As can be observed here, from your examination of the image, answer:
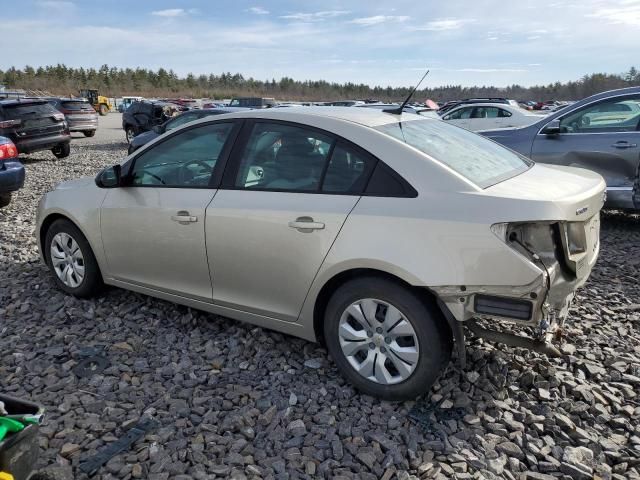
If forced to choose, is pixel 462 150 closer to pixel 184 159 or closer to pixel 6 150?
pixel 184 159

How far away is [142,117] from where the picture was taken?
62.2ft

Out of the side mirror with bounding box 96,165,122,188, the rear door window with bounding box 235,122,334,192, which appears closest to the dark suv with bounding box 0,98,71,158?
the side mirror with bounding box 96,165,122,188

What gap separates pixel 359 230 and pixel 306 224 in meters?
0.34

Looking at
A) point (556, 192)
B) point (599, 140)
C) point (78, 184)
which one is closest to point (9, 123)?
point (78, 184)

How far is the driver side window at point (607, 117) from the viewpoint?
6.44 m

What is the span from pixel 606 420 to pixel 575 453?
0.38 meters

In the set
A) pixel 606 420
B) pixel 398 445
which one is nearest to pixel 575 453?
pixel 606 420

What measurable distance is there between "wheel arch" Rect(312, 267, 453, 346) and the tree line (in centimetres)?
6031

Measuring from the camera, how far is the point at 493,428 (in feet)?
9.12

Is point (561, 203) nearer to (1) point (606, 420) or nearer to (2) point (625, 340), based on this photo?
(1) point (606, 420)

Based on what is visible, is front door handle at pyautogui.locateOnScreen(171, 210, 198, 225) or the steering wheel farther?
the steering wheel

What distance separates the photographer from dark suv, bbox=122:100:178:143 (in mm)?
18891

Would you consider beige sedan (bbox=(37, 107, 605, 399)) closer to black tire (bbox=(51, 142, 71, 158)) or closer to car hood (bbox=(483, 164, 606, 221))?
car hood (bbox=(483, 164, 606, 221))

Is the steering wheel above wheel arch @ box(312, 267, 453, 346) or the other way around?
above
